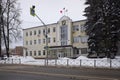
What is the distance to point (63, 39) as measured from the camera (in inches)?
3450

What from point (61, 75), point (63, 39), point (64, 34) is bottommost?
point (61, 75)

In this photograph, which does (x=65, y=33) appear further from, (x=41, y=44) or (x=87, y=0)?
(x=87, y=0)

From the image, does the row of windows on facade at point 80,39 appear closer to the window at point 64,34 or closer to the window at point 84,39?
the window at point 84,39

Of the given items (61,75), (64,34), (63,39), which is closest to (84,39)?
(64,34)

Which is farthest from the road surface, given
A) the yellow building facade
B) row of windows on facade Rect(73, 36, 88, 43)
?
row of windows on facade Rect(73, 36, 88, 43)

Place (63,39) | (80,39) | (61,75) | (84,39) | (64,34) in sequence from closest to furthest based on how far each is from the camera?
(61,75) → (84,39) → (80,39) → (64,34) → (63,39)

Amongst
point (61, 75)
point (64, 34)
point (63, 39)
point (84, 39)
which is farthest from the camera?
point (63, 39)

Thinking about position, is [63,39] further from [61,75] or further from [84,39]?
[61,75]

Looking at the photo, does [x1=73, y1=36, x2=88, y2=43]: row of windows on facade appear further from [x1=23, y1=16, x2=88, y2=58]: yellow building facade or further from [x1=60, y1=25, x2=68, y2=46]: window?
[x1=60, y1=25, x2=68, y2=46]: window

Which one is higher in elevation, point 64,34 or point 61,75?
point 64,34

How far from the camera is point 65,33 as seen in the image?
86.7 m

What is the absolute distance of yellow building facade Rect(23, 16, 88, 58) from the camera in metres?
82.5

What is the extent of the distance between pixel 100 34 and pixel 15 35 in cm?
2504

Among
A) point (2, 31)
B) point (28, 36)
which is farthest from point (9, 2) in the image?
point (28, 36)
